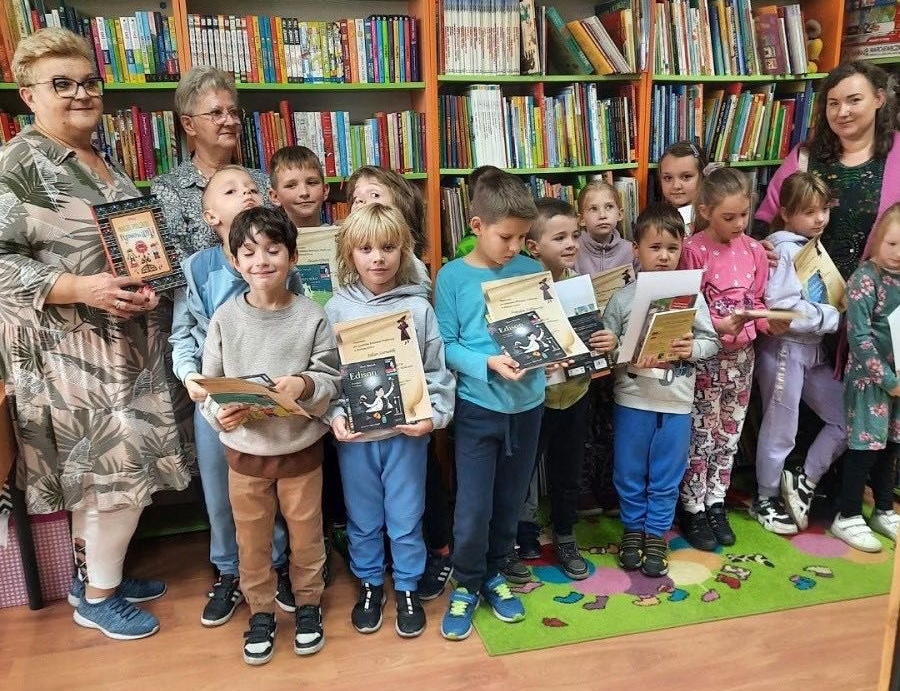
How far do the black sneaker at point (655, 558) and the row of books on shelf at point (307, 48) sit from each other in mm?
1977

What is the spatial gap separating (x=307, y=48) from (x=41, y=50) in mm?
1085

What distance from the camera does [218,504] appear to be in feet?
7.26

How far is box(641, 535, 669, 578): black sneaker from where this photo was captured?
2.49m

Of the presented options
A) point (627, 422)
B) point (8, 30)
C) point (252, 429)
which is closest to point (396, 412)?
point (252, 429)

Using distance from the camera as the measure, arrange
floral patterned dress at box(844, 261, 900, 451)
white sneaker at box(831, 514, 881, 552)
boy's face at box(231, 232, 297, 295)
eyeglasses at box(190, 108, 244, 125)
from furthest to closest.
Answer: white sneaker at box(831, 514, 881, 552) < floral patterned dress at box(844, 261, 900, 451) < eyeglasses at box(190, 108, 244, 125) < boy's face at box(231, 232, 297, 295)

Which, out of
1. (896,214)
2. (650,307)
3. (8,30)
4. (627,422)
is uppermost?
(8,30)

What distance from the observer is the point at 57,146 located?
196 cm

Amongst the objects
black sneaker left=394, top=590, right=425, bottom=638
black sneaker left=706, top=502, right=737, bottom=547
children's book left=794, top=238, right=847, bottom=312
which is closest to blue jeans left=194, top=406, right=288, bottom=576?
black sneaker left=394, top=590, right=425, bottom=638

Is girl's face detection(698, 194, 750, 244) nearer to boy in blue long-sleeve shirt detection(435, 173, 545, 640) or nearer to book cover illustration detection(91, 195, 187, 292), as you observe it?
boy in blue long-sleeve shirt detection(435, 173, 545, 640)

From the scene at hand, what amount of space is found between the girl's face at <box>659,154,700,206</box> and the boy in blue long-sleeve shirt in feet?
3.55

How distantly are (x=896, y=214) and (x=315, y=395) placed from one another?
204cm

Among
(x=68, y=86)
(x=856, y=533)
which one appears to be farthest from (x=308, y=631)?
(x=856, y=533)

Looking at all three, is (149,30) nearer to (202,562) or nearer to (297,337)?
(297,337)

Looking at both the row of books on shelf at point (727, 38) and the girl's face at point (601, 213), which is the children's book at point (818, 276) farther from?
the row of books on shelf at point (727, 38)
